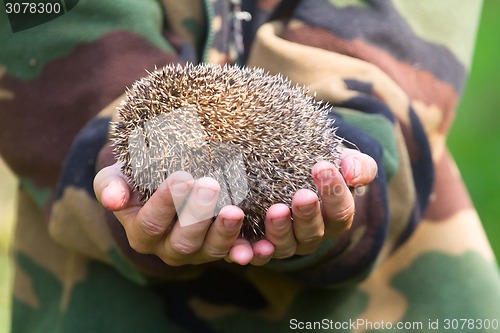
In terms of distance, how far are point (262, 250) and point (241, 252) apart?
4 centimetres

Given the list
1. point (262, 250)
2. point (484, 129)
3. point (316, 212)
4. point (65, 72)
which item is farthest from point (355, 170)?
point (484, 129)

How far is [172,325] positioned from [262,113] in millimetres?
612

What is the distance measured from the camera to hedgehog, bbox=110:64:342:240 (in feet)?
3.87

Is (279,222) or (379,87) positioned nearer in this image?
(279,222)

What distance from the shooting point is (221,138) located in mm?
1181

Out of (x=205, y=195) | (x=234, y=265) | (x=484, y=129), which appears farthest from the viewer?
(x=484, y=129)

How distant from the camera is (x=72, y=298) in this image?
63.2 inches

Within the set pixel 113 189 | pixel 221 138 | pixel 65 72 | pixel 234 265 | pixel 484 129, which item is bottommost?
pixel 484 129

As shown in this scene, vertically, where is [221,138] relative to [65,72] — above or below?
above

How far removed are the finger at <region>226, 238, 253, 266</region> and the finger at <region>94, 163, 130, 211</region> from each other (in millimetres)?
209

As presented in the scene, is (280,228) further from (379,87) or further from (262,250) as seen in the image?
(379,87)

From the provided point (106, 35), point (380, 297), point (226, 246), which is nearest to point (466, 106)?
point (380, 297)

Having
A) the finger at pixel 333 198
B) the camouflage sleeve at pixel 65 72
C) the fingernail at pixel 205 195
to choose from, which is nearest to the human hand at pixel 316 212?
the finger at pixel 333 198

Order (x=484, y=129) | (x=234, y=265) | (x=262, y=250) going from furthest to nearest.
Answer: (x=484, y=129), (x=234, y=265), (x=262, y=250)
